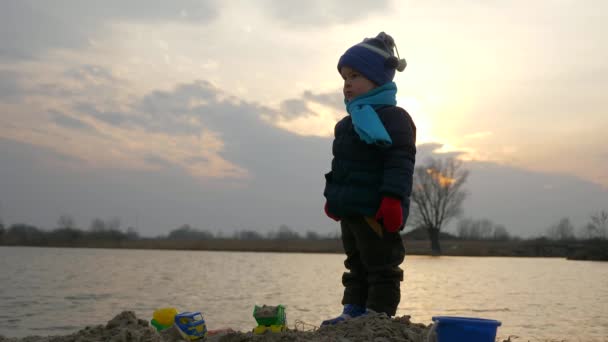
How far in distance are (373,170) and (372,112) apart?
37cm

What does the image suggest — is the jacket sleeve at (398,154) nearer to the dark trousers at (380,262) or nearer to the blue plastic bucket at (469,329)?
the dark trousers at (380,262)

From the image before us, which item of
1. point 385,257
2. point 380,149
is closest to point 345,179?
point 380,149

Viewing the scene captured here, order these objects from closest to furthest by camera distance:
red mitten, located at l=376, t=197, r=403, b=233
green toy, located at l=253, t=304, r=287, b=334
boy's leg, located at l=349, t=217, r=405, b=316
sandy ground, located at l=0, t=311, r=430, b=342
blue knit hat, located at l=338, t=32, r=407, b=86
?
sandy ground, located at l=0, t=311, r=430, b=342, red mitten, located at l=376, t=197, r=403, b=233, boy's leg, located at l=349, t=217, r=405, b=316, green toy, located at l=253, t=304, r=287, b=334, blue knit hat, located at l=338, t=32, r=407, b=86

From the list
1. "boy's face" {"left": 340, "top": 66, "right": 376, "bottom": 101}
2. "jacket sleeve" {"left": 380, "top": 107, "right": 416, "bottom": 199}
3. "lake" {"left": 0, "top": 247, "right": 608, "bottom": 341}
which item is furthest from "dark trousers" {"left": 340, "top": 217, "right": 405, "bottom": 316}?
"lake" {"left": 0, "top": 247, "right": 608, "bottom": 341}

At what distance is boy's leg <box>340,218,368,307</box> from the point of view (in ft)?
12.3

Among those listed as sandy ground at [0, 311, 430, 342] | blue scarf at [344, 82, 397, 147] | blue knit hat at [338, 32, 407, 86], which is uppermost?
blue knit hat at [338, 32, 407, 86]

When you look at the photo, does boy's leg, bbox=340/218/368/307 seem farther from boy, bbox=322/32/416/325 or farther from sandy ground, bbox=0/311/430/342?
sandy ground, bbox=0/311/430/342

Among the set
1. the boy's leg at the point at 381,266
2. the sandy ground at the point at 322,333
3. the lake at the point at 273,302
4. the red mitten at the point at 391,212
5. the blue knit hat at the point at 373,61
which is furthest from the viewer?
the lake at the point at 273,302

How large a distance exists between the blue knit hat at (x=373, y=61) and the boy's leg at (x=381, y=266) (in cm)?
98

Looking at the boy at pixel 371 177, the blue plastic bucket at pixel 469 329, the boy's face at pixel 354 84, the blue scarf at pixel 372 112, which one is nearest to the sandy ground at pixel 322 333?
the boy at pixel 371 177

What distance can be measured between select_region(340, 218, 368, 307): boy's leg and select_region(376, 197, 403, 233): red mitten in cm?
44

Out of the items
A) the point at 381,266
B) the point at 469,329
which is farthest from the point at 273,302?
the point at 469,329

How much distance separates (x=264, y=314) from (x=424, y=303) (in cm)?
489

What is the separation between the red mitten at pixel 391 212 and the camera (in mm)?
3270
